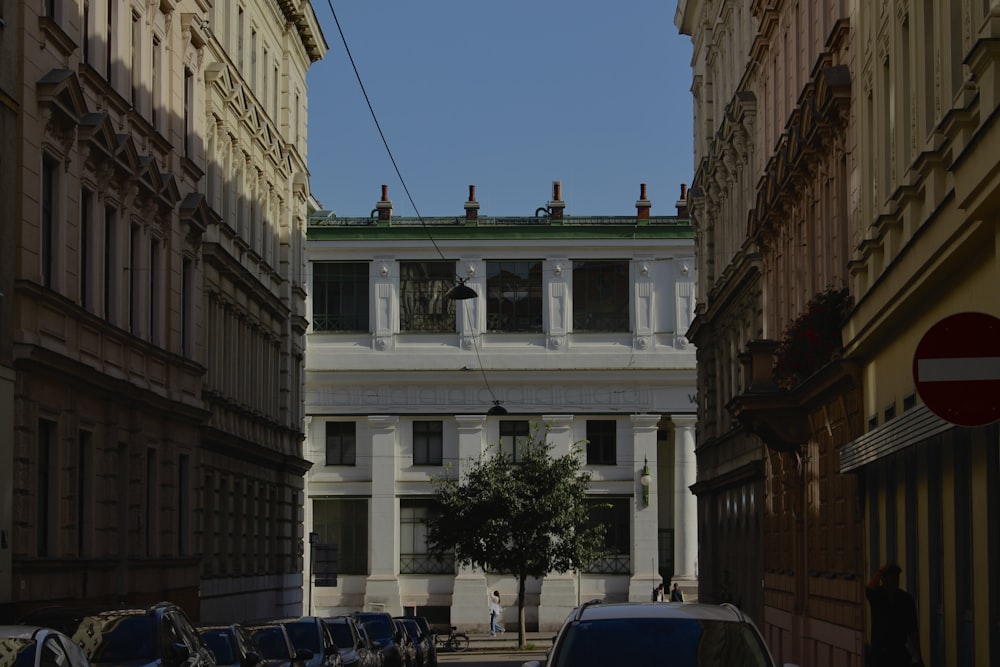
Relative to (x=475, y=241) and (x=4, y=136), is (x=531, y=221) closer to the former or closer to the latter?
(x=475, y=241)

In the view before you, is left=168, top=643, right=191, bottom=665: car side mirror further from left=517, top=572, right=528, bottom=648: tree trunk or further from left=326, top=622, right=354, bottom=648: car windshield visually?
left=517, top=572, right=528, bottom=648: tree trunk

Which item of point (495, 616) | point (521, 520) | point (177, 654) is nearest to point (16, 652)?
point (177, 654)

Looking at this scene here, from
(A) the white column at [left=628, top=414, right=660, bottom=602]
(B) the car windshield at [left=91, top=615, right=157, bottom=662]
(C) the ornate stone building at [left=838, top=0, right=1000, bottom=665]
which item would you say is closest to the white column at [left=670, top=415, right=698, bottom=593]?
(A) the white column at [left=628, top=414, right=660, bottom=602]

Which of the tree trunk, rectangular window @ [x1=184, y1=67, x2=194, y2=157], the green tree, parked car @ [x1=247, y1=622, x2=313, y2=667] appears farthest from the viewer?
the green tree

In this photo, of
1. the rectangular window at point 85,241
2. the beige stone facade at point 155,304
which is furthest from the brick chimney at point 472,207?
the rectangular window at point 85,241

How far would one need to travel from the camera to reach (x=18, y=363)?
82.9ft

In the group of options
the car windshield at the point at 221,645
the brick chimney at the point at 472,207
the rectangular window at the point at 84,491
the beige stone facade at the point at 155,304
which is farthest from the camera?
the brick chimney at the point at 472,207

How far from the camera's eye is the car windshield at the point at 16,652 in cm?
1271

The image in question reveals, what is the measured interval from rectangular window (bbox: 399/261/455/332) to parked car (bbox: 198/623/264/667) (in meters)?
52.5

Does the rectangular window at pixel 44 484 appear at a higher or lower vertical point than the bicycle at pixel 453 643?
higher

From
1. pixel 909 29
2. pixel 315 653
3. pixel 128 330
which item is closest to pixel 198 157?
pixel 128 330

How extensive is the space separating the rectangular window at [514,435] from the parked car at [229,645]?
51837 millimetres

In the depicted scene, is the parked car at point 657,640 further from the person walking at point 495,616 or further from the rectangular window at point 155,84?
the person walking at point 495,616

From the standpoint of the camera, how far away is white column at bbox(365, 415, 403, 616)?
70250mm
